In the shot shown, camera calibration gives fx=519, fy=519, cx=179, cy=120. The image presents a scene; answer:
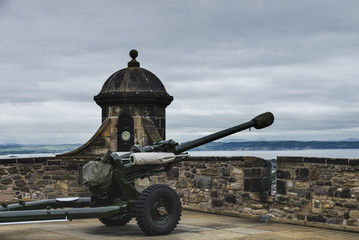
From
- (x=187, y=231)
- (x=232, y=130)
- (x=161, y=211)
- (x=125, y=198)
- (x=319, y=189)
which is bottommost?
(x=187, y=231)

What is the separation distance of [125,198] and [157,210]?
47 centimetres

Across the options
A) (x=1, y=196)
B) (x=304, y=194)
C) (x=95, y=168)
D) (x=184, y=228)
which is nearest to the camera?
(x=95, y=168)

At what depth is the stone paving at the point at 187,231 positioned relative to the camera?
682 cm

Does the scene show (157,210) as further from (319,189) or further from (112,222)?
(319,189)

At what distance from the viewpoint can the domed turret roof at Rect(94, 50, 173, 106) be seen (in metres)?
11.6

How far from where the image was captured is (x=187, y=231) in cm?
727

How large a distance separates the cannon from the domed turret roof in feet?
13.6

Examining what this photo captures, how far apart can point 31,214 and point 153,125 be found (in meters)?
5.66

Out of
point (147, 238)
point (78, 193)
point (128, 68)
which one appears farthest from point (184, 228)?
point (128, 68)

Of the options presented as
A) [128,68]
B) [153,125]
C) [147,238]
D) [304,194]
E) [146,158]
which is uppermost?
[128,68]

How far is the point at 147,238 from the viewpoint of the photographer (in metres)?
6.68

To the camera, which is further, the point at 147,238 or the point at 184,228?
the point at 184,228

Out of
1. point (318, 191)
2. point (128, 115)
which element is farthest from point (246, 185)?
point (128, 115)

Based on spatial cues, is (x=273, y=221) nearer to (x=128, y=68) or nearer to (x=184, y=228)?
(x=184, y=228)
